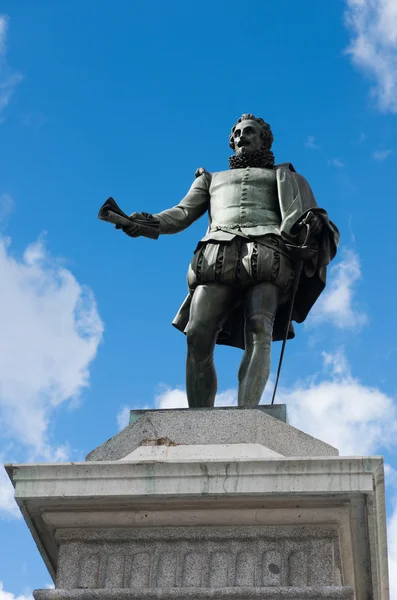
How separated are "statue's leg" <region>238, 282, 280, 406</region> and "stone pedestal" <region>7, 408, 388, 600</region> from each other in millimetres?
1040

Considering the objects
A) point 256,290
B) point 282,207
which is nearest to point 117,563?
point 256,290

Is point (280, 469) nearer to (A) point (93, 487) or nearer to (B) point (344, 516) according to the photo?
(B) point (344, 516)

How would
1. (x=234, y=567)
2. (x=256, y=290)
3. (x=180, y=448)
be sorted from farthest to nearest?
1. (x=256, y=290)
2. (x=180, y=448)
3. (x=234, y=567)

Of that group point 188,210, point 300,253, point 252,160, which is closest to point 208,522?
point 300,253

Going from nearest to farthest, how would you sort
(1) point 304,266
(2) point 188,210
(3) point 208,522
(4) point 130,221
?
(3) point 208,522
(1) point 304,266
(4) point 130,221
(2) point 188,210

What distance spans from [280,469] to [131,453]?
3.62ft

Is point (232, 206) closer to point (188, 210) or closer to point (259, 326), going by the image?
point (188, 210)

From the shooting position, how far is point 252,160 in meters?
9.19

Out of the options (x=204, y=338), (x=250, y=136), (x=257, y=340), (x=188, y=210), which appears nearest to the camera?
(x=257, y=340)

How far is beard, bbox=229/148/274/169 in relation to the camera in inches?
362

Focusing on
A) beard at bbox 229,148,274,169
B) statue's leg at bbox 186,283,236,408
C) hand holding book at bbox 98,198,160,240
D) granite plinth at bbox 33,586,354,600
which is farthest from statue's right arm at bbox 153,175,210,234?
granite plinth at bbox 33,586,354,600

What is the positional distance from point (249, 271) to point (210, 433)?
1.47 m

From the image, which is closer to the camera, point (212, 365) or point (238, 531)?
point (238, 531)

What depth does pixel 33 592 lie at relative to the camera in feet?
21.5
